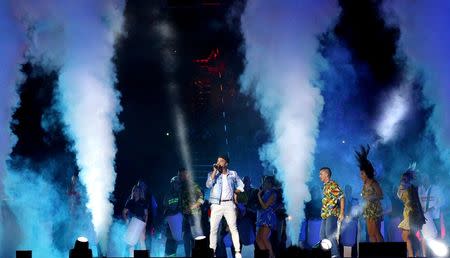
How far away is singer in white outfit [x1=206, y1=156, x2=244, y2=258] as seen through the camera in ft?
38.3

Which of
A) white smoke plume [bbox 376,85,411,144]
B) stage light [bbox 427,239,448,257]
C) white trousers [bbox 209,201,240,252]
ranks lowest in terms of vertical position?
stage light [bbox 427,239,448,257]

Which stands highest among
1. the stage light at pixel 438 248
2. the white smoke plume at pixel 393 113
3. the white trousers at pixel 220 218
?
the white smoke plume at pixel 393 113

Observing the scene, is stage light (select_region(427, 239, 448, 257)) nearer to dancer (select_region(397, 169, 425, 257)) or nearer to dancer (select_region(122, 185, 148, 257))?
dancer (select_region(397, 169, 425, 257))

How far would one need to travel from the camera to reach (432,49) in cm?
1580

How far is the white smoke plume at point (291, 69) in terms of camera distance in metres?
15.2

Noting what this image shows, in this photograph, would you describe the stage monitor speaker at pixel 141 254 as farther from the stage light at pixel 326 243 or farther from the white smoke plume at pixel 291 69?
the white smoke plume at pixel 291 69

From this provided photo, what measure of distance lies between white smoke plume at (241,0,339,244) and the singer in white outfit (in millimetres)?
2991

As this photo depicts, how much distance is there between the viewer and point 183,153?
70.4ft

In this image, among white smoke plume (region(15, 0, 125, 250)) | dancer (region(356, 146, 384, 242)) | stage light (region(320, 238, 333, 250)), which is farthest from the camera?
white smoke plume (region(15, 0, 125, 250))

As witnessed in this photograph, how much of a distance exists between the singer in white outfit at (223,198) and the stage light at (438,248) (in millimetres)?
3643

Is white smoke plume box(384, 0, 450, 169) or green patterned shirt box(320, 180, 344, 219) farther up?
white smoke plume box(384, 0, 450, 169)

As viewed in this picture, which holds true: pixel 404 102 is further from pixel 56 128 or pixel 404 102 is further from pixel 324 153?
pixel 56 128

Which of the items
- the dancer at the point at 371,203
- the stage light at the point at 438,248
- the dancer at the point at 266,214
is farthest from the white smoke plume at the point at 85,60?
the stage light at the point at 438,248

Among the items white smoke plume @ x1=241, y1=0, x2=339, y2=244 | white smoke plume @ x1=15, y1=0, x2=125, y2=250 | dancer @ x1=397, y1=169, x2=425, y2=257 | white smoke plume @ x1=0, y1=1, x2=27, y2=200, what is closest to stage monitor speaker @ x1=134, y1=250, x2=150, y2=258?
dancer @ x1=397, y1=169, x2=425, y2=257
